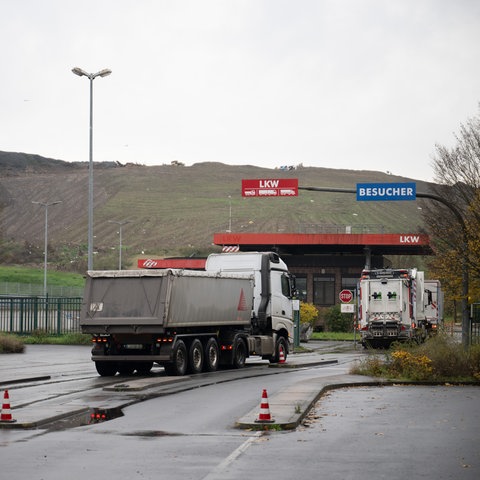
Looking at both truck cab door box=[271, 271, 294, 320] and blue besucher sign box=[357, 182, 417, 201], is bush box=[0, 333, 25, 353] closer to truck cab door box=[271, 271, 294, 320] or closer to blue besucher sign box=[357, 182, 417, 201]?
truck cab door box=[271, 271, 294, 320]

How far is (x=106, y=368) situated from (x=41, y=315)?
25.2m

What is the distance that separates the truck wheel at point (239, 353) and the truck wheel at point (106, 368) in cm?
419

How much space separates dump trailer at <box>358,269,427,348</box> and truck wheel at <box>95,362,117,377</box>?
20579 mm

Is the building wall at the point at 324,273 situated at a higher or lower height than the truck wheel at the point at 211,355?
higher

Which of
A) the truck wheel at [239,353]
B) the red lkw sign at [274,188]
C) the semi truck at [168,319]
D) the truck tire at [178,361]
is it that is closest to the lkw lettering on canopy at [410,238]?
the red lkw sign at [274,188]

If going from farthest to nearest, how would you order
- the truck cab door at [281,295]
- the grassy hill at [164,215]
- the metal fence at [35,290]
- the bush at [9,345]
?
the grassy hill at [164,215], the metal fence at [35,290], the bush at [9,345], the truck cab door at [281,295]

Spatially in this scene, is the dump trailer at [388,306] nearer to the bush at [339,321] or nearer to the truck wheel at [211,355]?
the truck wheel at [211,355]

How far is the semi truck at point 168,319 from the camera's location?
26.7 metres

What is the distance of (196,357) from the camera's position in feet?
93.0

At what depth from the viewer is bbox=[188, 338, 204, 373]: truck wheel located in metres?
27.9

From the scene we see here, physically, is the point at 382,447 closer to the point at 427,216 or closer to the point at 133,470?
the point at 133,470

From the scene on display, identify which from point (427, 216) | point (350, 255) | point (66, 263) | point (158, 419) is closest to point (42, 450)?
point (158, 419)

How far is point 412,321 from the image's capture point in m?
46.4

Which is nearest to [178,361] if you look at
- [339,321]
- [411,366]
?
[411,366]
